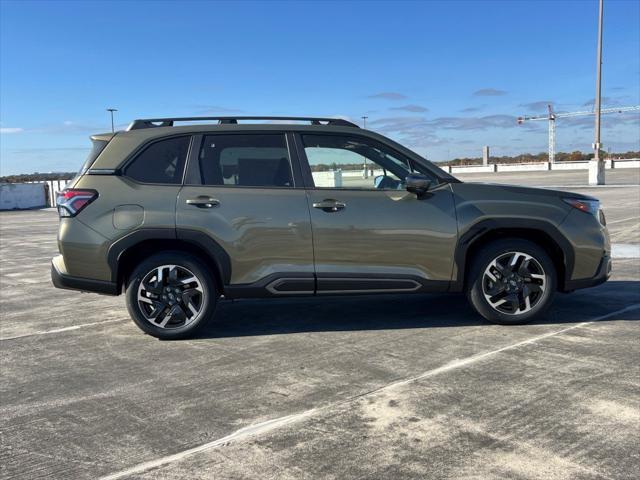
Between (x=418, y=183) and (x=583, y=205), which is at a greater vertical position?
(x=418, y=183)

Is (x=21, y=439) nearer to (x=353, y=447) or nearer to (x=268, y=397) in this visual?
(x=268, y=397)

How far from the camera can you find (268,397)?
3791 millimetres

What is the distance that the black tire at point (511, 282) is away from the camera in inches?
207

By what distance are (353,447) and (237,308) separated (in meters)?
3.58

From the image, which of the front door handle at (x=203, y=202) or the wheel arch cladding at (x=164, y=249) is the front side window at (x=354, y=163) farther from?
the wheel arch cladding at (x=164, y=249)

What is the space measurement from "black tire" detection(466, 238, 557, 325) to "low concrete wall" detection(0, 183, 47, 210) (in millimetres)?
35461

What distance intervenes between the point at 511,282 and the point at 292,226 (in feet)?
6.91

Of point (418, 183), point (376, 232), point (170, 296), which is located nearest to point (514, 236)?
point (418, 183)

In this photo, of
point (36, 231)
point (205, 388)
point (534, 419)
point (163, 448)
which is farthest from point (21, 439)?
point (36, 231)

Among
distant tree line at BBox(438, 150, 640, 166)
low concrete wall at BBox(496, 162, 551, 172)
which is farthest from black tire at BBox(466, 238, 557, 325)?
distant tree line at BBox(438, 150, 640, 166)

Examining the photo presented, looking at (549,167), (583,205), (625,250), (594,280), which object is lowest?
(625,250)

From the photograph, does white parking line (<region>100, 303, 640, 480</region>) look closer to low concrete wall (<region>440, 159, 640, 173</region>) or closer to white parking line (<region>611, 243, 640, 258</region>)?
white parking line (<region>611, 243, 640, 258</region>)

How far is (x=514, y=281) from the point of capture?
17.4 ft

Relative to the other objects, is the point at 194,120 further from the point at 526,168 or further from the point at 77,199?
the point at 526,168
